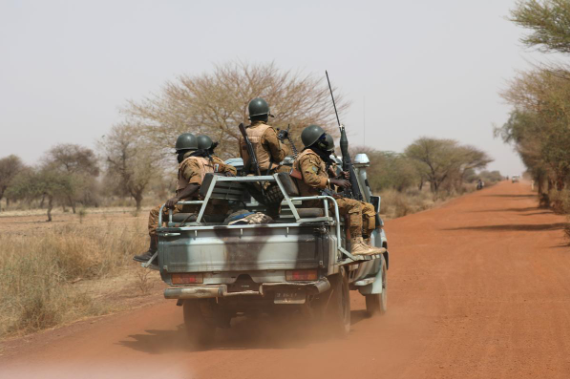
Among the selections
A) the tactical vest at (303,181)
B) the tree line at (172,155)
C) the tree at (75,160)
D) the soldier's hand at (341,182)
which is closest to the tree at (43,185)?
the tree line at (172,155)

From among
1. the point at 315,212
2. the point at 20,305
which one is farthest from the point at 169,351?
the point at 20,305

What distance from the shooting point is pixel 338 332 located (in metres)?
7.71

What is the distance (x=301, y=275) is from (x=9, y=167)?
2458 inches

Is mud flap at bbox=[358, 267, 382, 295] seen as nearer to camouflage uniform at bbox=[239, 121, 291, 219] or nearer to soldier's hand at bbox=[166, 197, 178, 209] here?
camouflage uniform at bbox=[239, 121, 291, 219]

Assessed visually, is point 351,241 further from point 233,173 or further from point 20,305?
point 20,305

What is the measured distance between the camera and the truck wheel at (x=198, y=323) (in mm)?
7652

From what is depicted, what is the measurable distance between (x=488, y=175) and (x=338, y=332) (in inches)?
7505

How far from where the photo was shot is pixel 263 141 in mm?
8461

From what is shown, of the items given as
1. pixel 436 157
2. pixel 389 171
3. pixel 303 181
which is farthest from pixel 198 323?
pixel 436 157

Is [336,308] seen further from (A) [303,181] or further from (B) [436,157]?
(B) [436,157]

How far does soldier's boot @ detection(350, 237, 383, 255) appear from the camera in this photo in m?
7.83

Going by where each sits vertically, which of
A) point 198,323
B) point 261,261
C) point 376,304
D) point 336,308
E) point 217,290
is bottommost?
point 376,304

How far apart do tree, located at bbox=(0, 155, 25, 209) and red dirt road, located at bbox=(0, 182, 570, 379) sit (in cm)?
5325

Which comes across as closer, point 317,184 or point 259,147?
point 317,184
